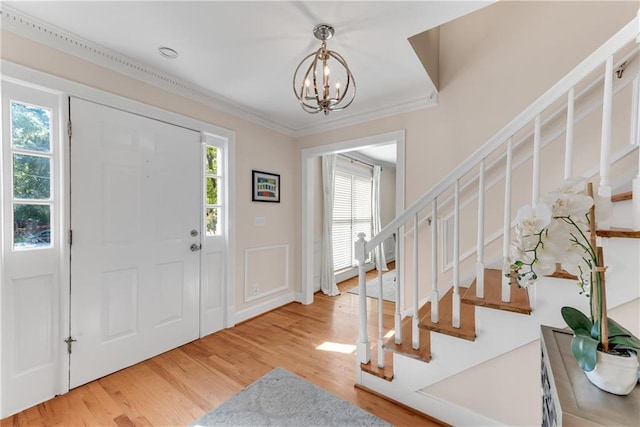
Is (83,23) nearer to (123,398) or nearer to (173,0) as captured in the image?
(173,0)

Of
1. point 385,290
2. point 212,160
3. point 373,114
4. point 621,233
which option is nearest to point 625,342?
point 621,233

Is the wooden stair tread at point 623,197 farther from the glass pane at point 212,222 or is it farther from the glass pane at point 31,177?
the glass pane at point 31,177

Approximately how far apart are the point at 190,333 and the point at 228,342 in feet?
1.17

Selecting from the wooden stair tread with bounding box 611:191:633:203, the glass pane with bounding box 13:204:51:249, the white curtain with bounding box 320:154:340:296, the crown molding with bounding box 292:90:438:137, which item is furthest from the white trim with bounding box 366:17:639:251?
the white curtain with bounding box 320:154:340:296

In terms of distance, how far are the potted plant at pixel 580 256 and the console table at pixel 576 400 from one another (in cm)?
3

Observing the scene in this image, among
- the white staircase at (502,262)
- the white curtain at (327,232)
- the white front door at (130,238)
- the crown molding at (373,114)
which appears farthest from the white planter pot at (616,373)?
the white curtain at (327,232)

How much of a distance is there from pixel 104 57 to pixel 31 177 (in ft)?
3.09

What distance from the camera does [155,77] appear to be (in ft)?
6.87

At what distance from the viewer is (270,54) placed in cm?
182

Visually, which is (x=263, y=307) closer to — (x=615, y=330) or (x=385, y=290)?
(x=385, y=290)

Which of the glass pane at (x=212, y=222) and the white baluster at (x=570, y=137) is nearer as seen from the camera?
the white baluster at (x=570, y=137)

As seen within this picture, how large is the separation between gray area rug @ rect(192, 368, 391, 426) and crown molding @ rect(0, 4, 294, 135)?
243 centimetres

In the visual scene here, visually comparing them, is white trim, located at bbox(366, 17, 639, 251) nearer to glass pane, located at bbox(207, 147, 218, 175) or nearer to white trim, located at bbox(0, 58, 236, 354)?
white trim, located at bbox(0, 58, 236, 354)

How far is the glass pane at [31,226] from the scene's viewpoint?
1555mm
